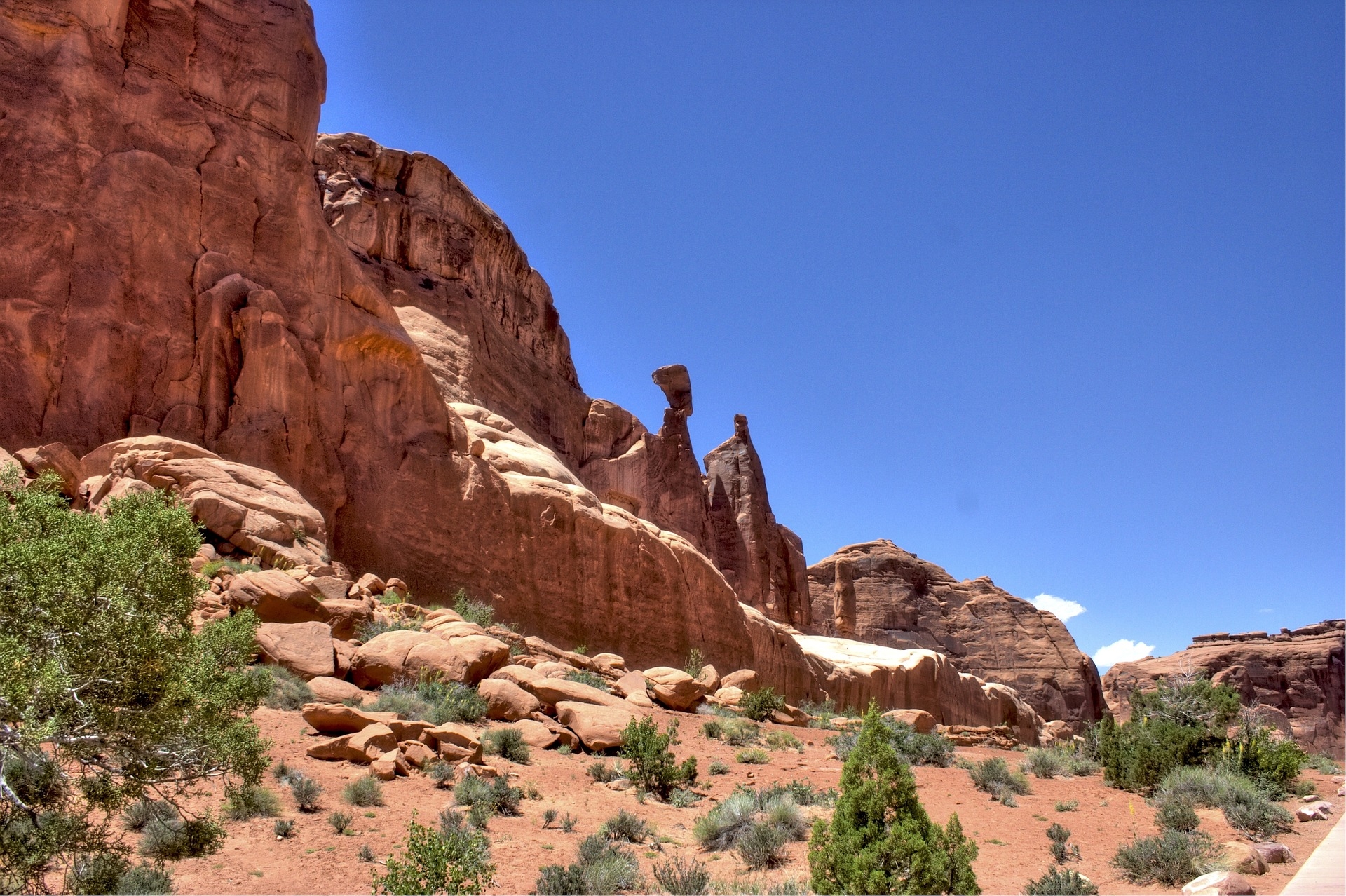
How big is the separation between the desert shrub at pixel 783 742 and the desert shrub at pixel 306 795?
9208mm

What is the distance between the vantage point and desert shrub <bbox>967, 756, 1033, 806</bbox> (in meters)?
14.2

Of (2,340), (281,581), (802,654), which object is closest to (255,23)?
(2,340)

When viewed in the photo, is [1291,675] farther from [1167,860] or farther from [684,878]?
[684,878]

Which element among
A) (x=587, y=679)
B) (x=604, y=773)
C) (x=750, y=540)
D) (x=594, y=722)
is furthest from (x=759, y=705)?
(x=750, y=540)

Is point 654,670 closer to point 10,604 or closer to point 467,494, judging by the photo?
point 467,494

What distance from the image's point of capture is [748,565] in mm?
53656

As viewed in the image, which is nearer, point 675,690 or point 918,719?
point 675,690

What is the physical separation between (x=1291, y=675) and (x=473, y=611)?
2814 inches

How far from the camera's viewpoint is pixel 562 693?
15.3 m

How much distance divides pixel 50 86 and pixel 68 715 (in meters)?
19.2

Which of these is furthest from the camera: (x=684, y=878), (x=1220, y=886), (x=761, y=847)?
(x=761, y=847)

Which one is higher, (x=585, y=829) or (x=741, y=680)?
(x=741, y=680)

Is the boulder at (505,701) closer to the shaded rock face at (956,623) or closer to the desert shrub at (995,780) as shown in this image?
the desert shrub at (995,780)

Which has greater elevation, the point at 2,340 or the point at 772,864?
the point at 2,340
